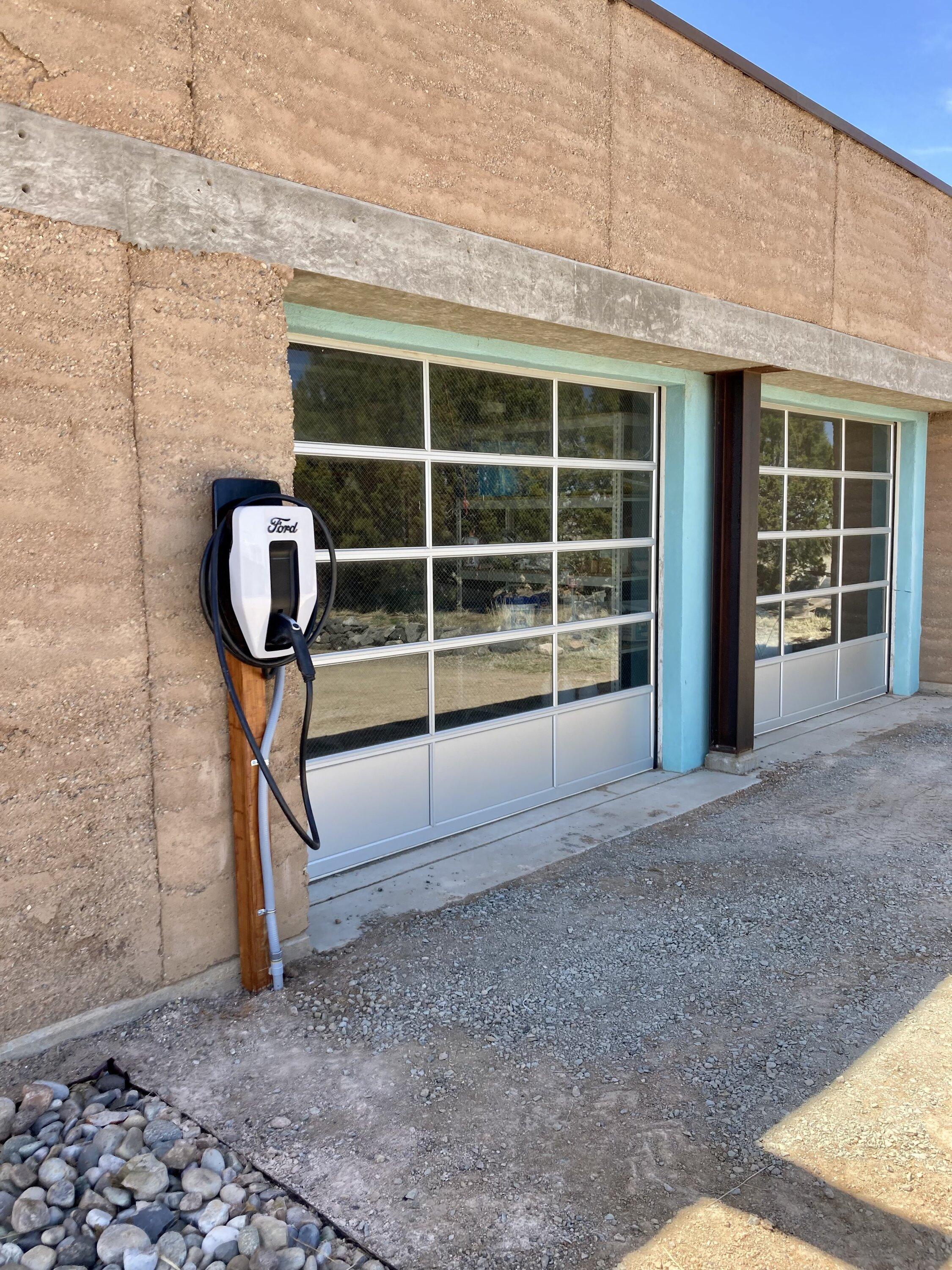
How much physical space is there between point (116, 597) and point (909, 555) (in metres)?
8.37

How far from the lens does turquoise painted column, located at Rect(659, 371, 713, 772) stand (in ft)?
21.1

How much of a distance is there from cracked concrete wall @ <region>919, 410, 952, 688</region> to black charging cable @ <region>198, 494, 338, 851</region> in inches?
312

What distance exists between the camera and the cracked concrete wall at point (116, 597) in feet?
9.67

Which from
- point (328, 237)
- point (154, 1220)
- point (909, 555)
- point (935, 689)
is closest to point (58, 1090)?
point (154, 1220)

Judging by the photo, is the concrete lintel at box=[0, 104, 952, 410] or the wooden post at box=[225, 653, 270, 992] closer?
the concrete lintel at box=[0, 104, 952, 410]

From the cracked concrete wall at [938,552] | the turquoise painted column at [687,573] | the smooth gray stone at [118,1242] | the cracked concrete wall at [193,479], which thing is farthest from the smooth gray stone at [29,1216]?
the cracked concrete wall at [938,552]

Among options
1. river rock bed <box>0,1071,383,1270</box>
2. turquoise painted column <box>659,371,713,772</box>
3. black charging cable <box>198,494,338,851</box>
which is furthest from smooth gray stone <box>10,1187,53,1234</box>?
turquoise painted column <box>659,371,713,772</box>

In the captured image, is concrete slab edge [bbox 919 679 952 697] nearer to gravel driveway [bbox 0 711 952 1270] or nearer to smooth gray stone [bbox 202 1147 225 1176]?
gravel driveway [bbox 0 711 952 1270]

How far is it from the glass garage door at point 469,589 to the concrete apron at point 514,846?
12 cm

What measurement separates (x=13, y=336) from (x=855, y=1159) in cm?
338

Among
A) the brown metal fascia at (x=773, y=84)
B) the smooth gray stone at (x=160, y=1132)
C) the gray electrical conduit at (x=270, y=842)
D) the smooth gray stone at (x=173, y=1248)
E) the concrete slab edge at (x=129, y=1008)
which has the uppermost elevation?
the brown metal fascia at (x=773, y=84)

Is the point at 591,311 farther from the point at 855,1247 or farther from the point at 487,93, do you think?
the point at 855,1247

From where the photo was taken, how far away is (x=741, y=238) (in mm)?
5898

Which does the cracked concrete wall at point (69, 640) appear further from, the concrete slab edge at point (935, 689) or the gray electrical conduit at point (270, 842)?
the concrete slab edge at point (935, 689)
